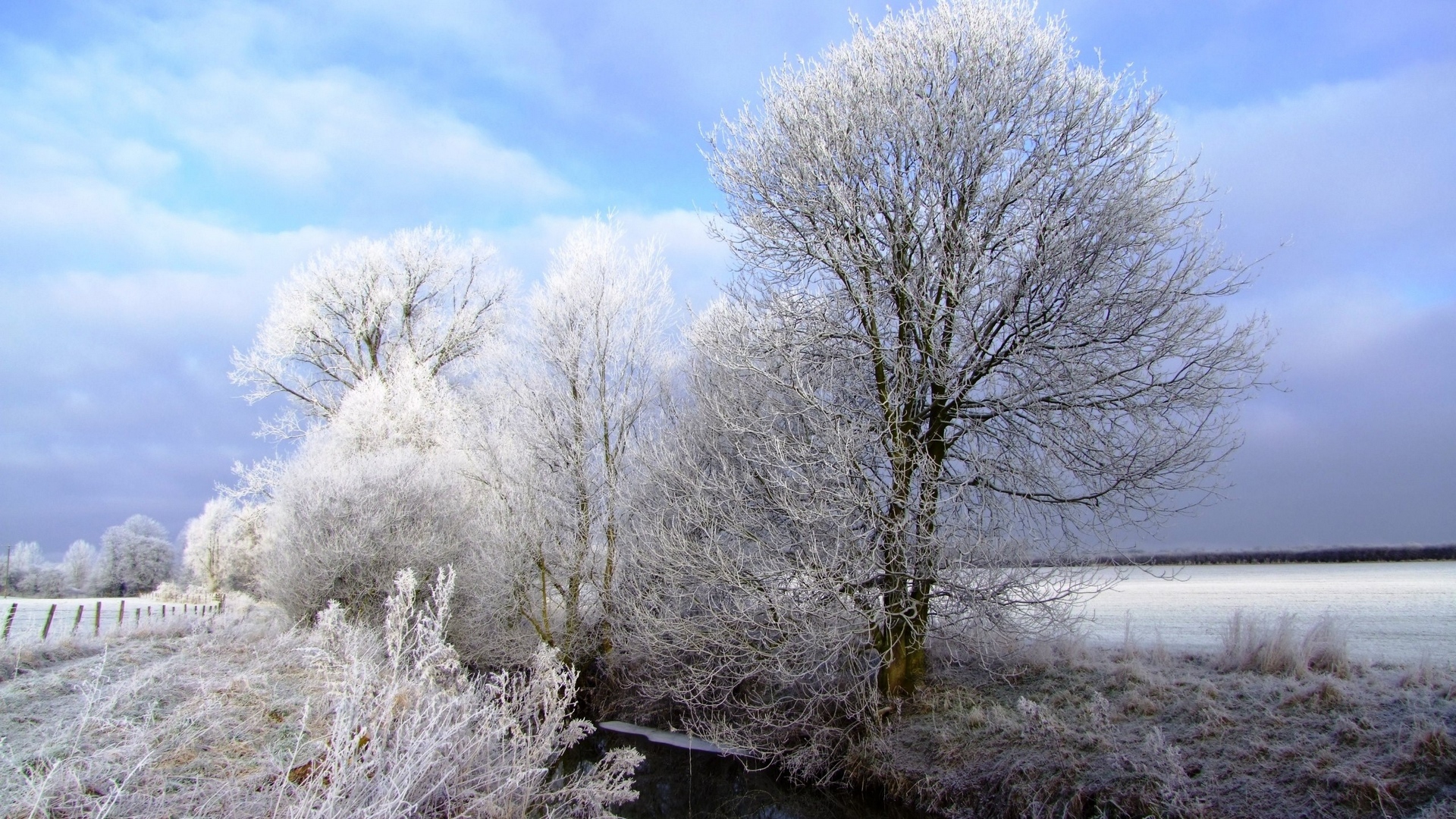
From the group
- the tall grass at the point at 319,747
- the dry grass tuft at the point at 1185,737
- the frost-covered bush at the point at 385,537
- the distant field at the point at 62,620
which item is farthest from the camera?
the distant field at the point at 62,620

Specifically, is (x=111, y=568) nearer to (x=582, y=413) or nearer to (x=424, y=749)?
(x=582, y=413)

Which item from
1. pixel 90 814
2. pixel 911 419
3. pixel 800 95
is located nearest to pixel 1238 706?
pixel 911 419

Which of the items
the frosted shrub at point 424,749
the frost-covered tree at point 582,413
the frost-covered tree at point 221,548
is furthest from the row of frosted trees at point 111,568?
the frosted shrub at point 424,749

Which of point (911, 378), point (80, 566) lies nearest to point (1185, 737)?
point (911, 378)

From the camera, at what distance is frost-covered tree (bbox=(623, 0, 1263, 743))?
8680 millimetres

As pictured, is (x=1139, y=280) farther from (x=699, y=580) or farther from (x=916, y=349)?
(x=699, y=580)

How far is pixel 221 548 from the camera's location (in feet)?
128

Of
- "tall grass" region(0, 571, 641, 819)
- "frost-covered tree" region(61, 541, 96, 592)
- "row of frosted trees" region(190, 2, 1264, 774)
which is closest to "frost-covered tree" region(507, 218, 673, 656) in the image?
"row of frosted trees" region(190, 2, 1264, 774)

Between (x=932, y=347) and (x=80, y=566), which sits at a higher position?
(x=932, y=347)

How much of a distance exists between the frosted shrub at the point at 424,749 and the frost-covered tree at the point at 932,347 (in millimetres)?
3321

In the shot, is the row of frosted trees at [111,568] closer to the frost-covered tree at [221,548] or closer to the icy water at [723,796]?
the frost-covered tree at [221,548]

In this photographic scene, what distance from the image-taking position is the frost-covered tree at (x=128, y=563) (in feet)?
168

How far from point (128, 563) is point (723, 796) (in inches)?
2247

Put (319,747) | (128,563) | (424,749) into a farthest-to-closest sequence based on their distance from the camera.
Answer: (128,563)
(319,747)
(424,749)
